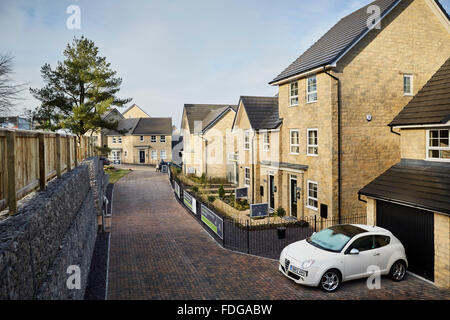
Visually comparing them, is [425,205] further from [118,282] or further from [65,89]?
[65,89]

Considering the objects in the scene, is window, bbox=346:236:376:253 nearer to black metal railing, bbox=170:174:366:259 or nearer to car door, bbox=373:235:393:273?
car door, bbox=373:235:393:273

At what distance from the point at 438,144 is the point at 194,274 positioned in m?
10.2

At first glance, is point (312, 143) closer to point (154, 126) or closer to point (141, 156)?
point (141, 156)

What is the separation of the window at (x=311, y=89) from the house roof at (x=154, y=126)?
47758 millimetres

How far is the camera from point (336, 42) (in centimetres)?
1758

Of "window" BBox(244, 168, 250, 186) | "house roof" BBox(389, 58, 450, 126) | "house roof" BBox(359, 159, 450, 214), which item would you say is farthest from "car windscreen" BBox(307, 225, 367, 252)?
"window" BBox(244, 168, 250, 186)

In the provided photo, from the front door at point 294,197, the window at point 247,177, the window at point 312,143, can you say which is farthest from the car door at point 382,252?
the window at point 247,177

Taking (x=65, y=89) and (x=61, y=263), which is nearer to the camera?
(x=61, y=263)

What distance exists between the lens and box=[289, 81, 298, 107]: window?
1906 cm

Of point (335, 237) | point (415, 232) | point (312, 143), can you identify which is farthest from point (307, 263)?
point (312, 143)

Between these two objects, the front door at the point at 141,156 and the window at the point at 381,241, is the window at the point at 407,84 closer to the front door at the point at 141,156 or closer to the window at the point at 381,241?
the window at the point at 381,241
